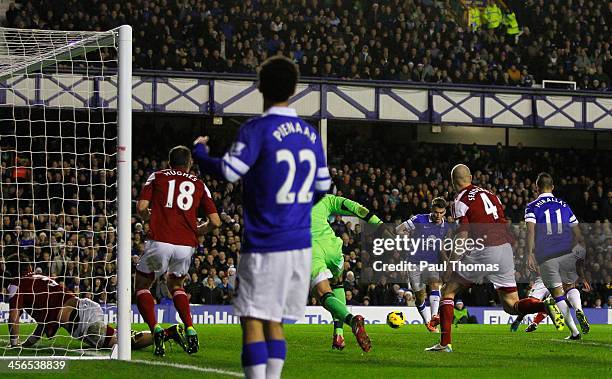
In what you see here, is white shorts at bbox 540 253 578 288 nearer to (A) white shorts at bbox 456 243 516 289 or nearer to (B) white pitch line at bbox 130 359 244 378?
(A) white shorts at bbox 456 243 516 289

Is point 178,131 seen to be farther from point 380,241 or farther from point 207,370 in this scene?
point 207,370

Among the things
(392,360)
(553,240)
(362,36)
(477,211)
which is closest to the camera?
(392,360)

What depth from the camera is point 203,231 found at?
10.7 metres

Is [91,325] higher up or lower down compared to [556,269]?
lower down

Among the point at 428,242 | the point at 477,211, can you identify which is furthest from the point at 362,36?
the point at 477,211

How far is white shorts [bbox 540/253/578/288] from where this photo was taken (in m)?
15.1

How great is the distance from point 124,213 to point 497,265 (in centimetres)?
445

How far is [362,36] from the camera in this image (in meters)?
29.7

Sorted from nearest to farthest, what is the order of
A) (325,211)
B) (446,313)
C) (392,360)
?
1. (392,360)
2. (446,313)
3. (325,211)

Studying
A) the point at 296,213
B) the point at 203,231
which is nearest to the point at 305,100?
the point at 203,231

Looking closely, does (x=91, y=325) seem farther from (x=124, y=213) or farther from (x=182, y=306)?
(x=124, y=213)

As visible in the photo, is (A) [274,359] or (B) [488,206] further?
(B) [488,206]

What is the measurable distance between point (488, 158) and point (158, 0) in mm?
10619

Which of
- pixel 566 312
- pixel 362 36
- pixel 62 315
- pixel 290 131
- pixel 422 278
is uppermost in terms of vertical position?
pixel 362 36
